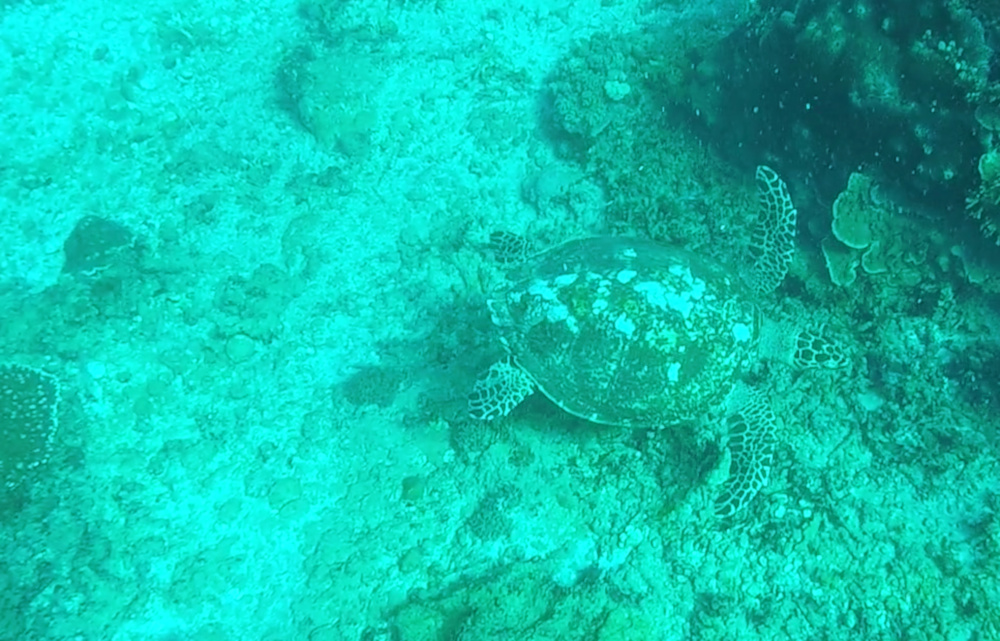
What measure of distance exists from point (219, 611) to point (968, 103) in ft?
17.5

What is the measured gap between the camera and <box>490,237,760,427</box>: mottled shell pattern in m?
3.51

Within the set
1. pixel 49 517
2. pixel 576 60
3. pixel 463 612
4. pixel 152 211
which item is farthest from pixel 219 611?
pixel 576 60

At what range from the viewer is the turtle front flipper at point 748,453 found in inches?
138

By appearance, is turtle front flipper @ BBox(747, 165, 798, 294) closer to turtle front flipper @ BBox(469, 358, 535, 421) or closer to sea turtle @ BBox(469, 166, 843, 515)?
sea turtle @ BBox(469, 166, 843, 515)

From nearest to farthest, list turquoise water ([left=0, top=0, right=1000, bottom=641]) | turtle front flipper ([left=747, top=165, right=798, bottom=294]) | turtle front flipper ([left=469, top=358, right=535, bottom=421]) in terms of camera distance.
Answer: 1. turquoise water ([left=0, top=0, right=1000, bottom=641])
2. turtle front flipper ([left=469, top=358, right=535, bottom=421])
3. turtle front flipper ([left=747, top=165, right=798, bottom=294])

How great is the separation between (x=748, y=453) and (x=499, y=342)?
176cm

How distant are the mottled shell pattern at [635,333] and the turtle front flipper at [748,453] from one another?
0.75ft

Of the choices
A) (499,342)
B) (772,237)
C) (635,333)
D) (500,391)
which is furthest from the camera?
(499,342)

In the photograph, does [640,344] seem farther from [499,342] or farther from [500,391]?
[499,342]

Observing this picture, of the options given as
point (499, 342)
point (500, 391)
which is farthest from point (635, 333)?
point (499, 342)

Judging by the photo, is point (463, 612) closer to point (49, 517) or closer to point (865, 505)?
point (865, 505)

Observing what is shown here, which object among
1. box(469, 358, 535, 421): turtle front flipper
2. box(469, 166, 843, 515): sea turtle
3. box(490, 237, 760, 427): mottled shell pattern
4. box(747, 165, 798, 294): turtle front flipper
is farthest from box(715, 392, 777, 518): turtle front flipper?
box(469, 358, 535, 421): turtle front flipper

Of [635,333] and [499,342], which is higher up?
[635,333]

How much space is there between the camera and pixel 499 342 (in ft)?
14.4
